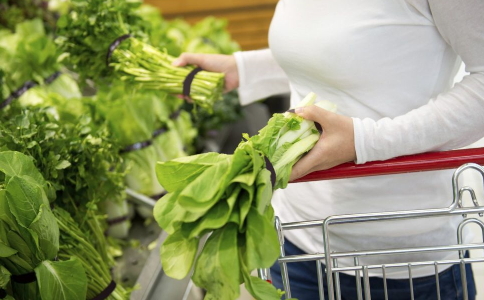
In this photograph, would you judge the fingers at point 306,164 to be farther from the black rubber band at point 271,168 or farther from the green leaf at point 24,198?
the green leaf at point 24,198

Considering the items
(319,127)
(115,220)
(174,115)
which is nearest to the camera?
(319,127)

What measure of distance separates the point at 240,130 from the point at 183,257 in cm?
193

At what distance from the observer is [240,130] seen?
287 centimetres

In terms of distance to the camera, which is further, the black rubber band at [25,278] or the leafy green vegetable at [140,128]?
the leafy green vegetable at [140,128]

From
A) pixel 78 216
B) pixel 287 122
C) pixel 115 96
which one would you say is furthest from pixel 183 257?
pixel 115 96

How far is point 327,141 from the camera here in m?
1.09

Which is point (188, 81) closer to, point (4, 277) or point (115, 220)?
point (115, 220)

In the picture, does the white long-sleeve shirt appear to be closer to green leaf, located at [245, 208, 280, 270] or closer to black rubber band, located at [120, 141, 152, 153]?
green leaf, located at [245, 208, 280, 270]

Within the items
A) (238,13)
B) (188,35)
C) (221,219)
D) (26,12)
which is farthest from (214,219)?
(238,13)

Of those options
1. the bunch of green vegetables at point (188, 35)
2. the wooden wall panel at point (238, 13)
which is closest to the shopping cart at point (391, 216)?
the bunch of green vegetables at point (188, 35)

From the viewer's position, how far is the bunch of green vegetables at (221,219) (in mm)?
904

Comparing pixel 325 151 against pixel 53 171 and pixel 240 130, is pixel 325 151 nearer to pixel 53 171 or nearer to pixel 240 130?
pixel 53 171

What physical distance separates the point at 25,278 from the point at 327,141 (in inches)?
24.8

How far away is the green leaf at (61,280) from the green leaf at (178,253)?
240 mm
